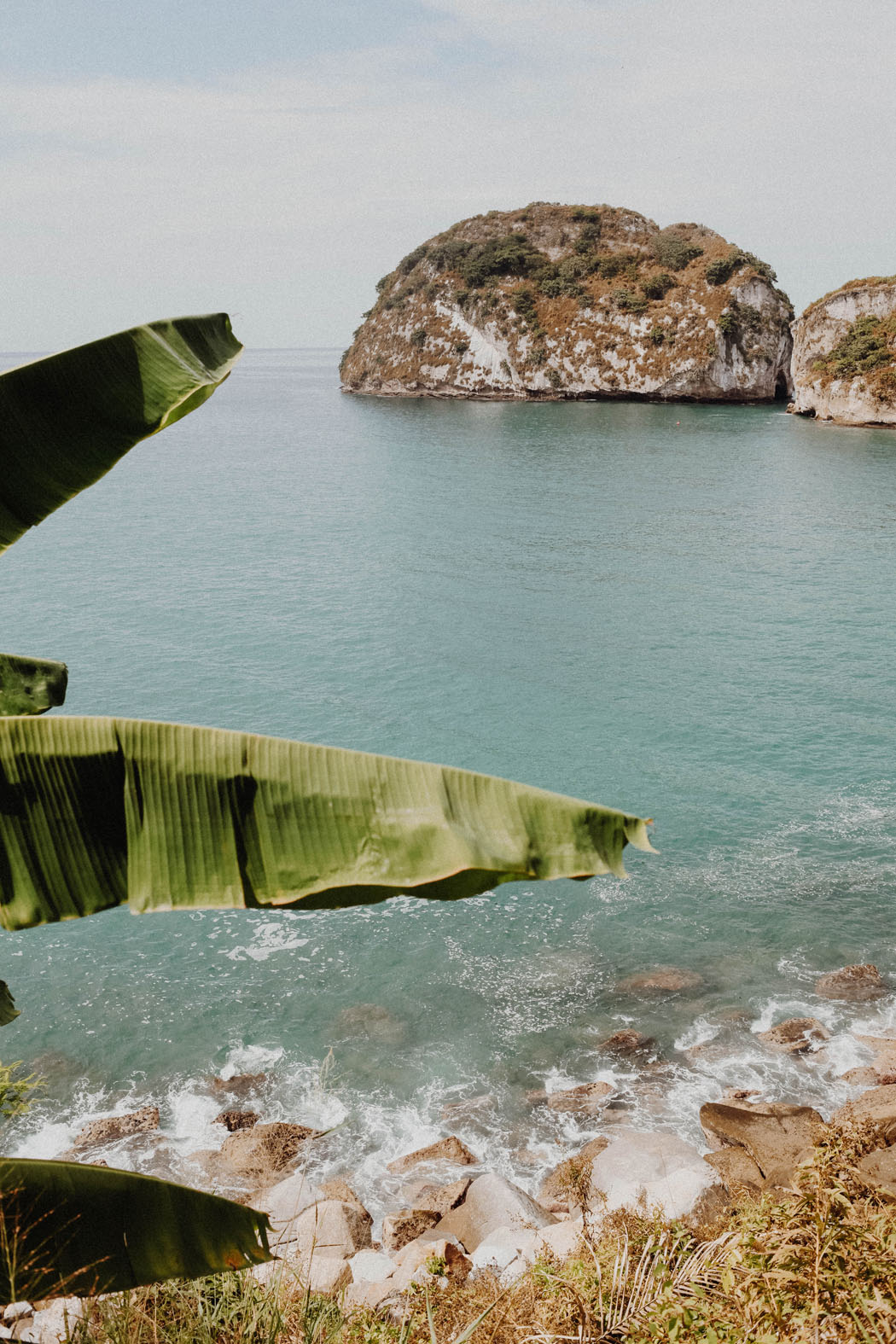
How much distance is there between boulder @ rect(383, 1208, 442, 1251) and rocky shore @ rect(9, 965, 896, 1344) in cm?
1

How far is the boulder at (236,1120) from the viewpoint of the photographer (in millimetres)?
10398

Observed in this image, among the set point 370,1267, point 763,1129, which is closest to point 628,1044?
point 763,1129

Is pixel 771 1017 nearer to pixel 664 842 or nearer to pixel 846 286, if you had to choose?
pixel 664 842

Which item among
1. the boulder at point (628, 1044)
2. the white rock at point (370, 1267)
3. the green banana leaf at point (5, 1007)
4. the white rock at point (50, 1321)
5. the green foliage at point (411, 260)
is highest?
the green foliage at point (411, 260)

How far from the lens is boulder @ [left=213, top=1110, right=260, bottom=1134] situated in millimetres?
10398

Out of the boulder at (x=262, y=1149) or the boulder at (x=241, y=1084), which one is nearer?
the boulder at (x=262, y=1149)

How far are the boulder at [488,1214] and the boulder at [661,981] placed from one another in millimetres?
4570

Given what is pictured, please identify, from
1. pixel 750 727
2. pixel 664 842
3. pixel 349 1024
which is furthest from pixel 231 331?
pixel 750 727

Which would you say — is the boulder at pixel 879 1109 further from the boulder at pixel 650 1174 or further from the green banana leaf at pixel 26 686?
the green banana leaf at pixel 26 686

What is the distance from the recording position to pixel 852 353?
71688 millimetres

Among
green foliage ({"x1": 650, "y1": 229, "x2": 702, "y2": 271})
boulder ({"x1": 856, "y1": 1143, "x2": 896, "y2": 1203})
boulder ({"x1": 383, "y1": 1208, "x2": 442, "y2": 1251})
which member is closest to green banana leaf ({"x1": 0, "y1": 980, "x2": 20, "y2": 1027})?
boulder ({"x1": 383, "y1": 1208, "x2": 442, "y2": 1251})

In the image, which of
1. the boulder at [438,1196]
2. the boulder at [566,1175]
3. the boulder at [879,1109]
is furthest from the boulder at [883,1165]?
the boulder at [438,1196]

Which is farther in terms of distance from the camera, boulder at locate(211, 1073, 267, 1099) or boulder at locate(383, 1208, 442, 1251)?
boulder at locate(211, 1073, 267, 1099)

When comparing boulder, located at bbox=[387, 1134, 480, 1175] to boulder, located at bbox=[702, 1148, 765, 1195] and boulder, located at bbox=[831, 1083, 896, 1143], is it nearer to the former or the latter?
boulder, located at bbox=[702, 1148, 765, 1195]
